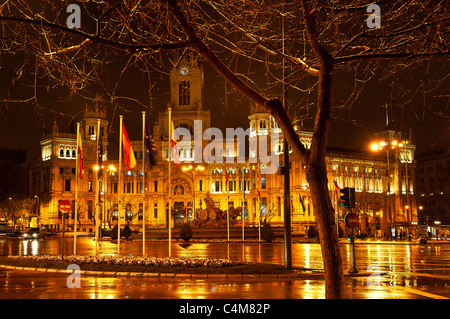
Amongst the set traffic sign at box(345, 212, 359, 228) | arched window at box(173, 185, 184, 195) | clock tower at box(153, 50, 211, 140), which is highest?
clock tower at box(153, 50, 211, 140)

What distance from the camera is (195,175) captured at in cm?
11038

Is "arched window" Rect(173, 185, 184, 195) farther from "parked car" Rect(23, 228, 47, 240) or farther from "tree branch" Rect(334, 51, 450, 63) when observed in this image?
"tree branch" Rect(334, 51, 450, 63)

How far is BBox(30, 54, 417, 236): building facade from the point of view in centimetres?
10562

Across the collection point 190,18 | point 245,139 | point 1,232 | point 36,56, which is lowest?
point 1,232

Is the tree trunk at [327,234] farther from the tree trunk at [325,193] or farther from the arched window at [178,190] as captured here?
the arched window at [178,190]

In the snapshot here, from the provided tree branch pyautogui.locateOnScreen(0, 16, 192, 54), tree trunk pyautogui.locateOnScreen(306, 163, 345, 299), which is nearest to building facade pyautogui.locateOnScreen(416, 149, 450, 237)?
tree trunk pyautogui.locateOnScreen(306, 163, 345, 299)

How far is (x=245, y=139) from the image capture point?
4631 inches

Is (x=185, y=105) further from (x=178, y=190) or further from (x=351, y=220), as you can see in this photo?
(x=351, y=220)

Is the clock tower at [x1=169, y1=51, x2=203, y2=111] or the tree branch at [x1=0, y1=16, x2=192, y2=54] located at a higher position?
the clock tower at [x1=169, y1=51, x2=203, y2=111]

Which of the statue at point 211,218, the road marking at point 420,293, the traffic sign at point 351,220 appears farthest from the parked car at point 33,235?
the road marking at point 420,293
